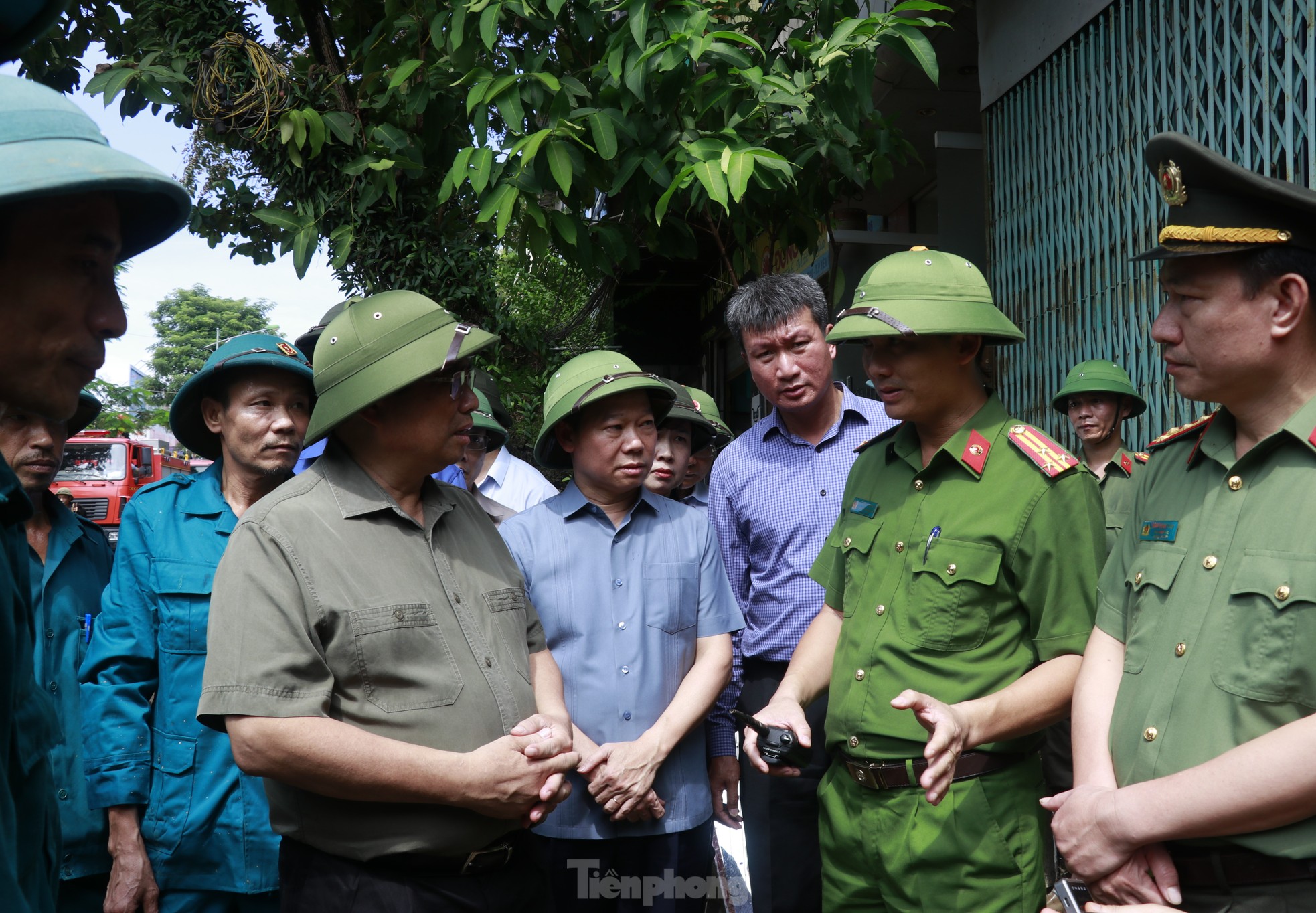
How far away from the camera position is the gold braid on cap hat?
5.98 ft

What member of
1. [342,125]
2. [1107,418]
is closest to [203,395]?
[342,125]

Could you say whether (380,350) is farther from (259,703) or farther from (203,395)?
(203,395)

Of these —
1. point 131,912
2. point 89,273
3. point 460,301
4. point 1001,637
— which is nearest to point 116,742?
point 131,912

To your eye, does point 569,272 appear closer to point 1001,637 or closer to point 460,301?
point 460,301

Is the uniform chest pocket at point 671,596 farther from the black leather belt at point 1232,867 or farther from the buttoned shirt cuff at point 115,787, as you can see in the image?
the black leather belt at point 1232,867

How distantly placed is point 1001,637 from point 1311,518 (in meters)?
0.83

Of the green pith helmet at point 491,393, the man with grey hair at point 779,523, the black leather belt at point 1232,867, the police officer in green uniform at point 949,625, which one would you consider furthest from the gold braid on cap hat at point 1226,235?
the green pith helmet at point 491,393

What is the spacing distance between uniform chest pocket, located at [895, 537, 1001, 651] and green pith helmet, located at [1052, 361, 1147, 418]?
2410 mm

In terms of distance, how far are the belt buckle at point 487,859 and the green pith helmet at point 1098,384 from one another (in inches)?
135

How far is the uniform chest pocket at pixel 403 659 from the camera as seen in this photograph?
6.95ft

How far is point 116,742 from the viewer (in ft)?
8.70

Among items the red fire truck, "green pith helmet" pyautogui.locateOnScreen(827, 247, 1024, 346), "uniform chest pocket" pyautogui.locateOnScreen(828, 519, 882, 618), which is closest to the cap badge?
"green pith helmet" pyautogui.locateOnScreen(827, 247, 1024, 346)

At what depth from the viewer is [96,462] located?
2070 centimetres

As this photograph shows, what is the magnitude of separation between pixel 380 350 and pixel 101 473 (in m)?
21.2
